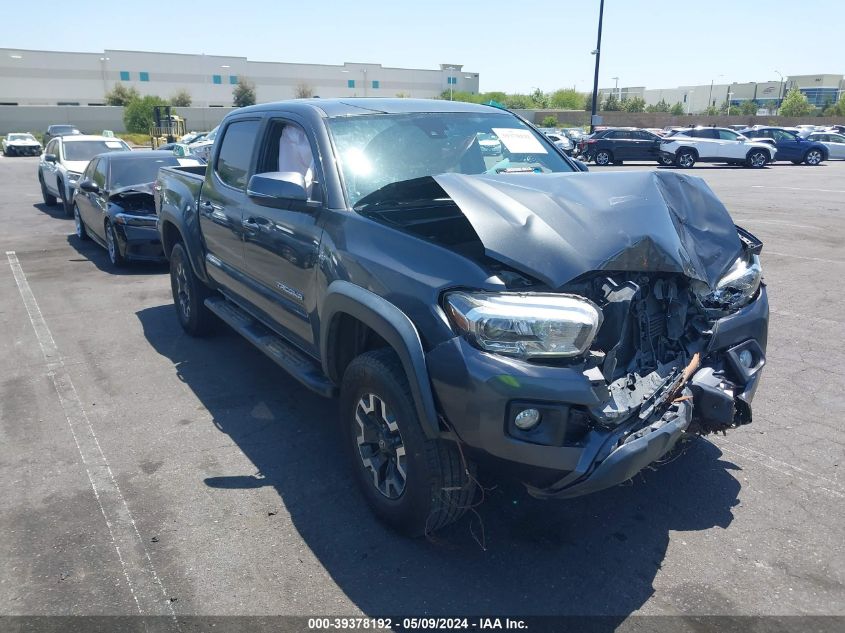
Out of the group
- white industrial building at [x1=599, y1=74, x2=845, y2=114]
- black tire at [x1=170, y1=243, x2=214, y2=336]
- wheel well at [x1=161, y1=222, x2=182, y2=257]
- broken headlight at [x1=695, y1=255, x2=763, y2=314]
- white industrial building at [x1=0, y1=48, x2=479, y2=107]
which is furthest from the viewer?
white industrial building at [x1=599, y1=74, x2=845, y2=114]

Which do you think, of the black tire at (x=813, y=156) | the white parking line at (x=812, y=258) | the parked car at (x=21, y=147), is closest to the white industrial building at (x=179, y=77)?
the parked car at (x=21, y=147)

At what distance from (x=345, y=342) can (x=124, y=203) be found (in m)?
7.19

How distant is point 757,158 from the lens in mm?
29250

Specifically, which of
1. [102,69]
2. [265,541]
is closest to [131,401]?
[265,541]

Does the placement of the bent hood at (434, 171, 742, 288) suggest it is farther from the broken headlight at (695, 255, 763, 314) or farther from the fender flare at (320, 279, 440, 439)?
the fender flare at (320, 279, 440, 439)

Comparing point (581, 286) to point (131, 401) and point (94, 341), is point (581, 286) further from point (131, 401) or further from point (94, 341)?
point (94, 341)

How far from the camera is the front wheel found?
6188 mm

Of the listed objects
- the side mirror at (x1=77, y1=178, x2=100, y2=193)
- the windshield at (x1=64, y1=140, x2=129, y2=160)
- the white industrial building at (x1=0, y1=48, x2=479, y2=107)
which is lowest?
the side mirror at (x1=77, y1=178, x2=100, y2=193)

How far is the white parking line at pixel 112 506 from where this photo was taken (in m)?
2.97

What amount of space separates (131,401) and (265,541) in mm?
2280

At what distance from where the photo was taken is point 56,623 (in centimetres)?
279

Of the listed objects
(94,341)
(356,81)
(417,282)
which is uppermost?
(356,81)

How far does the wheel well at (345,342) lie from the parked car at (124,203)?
6.08 m

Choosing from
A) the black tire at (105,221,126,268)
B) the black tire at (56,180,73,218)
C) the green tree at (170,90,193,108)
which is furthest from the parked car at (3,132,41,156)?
the black tire at (105,221,126,268)
